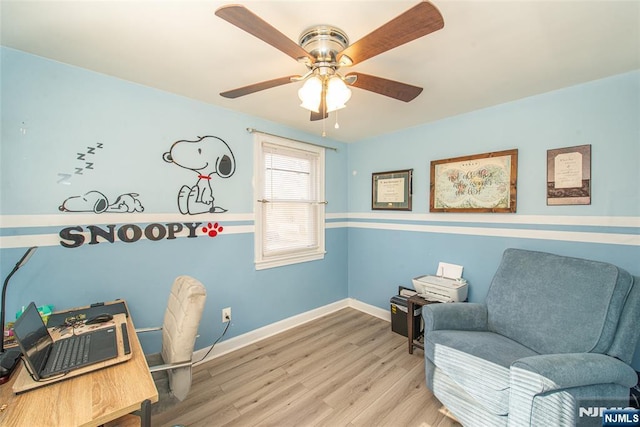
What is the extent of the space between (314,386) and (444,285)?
1.46m

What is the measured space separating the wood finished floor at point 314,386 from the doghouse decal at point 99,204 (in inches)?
57.7

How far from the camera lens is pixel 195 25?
1299 millimetres

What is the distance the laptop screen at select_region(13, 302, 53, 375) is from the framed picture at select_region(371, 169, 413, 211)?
297 cm

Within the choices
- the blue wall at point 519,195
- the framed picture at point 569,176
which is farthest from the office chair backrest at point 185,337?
the framed picture at point 569,176

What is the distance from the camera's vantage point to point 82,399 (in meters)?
0.89

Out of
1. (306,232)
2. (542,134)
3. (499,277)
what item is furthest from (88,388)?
(542,134)

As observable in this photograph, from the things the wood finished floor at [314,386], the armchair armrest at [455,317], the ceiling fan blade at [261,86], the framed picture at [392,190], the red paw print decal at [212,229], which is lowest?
the wood finished floor at [314,386]

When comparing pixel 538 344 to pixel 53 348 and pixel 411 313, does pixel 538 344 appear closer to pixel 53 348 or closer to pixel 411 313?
pixel 411 313

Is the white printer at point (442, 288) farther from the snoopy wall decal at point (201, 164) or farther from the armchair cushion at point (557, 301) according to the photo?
the snoopy wall decal at point (201, 164)

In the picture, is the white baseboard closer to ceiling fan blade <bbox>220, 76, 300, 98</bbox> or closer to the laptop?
the laptop

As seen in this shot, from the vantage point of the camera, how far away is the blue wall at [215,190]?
160 centimetres

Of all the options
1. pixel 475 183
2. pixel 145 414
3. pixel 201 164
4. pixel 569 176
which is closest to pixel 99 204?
pixel 201 164

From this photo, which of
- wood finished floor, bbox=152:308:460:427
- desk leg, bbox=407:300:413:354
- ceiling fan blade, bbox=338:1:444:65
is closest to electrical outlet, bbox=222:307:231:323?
wood finished floor, bbox=152:308:460:427

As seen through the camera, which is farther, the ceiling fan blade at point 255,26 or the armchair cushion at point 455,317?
the armchair cushion at point 455,317
